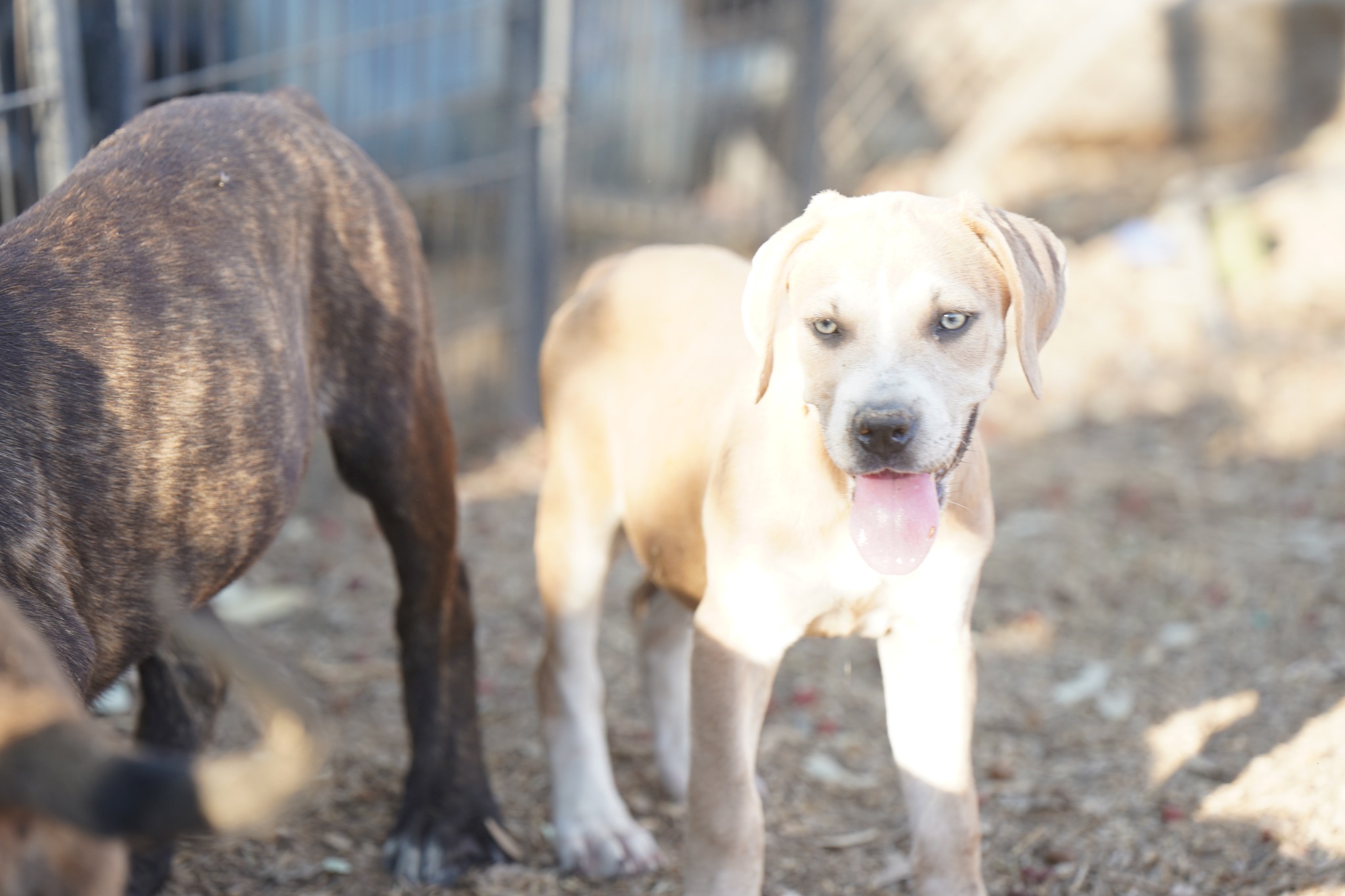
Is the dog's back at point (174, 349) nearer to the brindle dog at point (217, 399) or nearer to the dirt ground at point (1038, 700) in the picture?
the brindle dog at point (217, 399)

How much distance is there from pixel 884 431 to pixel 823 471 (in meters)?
0.26

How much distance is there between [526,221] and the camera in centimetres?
612

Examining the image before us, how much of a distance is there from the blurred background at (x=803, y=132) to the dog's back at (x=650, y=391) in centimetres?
158

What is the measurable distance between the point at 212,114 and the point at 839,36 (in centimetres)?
758

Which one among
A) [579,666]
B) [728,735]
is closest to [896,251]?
[728,735]

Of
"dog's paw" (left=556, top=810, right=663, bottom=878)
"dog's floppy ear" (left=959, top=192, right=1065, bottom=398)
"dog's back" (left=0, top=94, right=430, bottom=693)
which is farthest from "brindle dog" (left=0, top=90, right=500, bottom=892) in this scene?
"dog's floppy ear" (left=959, top=192, right=1065, bottom=398)

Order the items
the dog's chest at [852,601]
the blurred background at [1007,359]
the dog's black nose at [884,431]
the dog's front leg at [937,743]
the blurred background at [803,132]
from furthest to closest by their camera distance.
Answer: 1. the blurred background at [803,132]
2. the blurred background at [1007,359]
3. the dog's front leg at [937,743]
4. the dog's chest at [852,601]
5. the dog's black nose at [884,431]

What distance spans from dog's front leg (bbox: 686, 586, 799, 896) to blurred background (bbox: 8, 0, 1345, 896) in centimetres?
57

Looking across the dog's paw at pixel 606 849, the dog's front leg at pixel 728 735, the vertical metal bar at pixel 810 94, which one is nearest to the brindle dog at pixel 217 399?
the dog's paw at pixel 606 849

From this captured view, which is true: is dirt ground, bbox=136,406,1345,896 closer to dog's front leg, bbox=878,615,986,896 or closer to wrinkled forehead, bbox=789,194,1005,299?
dog's front leg, bbox=878,615,986,896

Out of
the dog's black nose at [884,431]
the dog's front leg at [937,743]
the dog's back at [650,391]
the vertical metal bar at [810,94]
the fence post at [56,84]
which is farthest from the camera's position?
the vertical metal bar at [810,94]

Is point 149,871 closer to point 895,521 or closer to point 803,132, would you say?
point 895,521

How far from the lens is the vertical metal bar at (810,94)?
7664mm

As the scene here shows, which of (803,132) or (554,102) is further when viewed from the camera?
(803,132)
